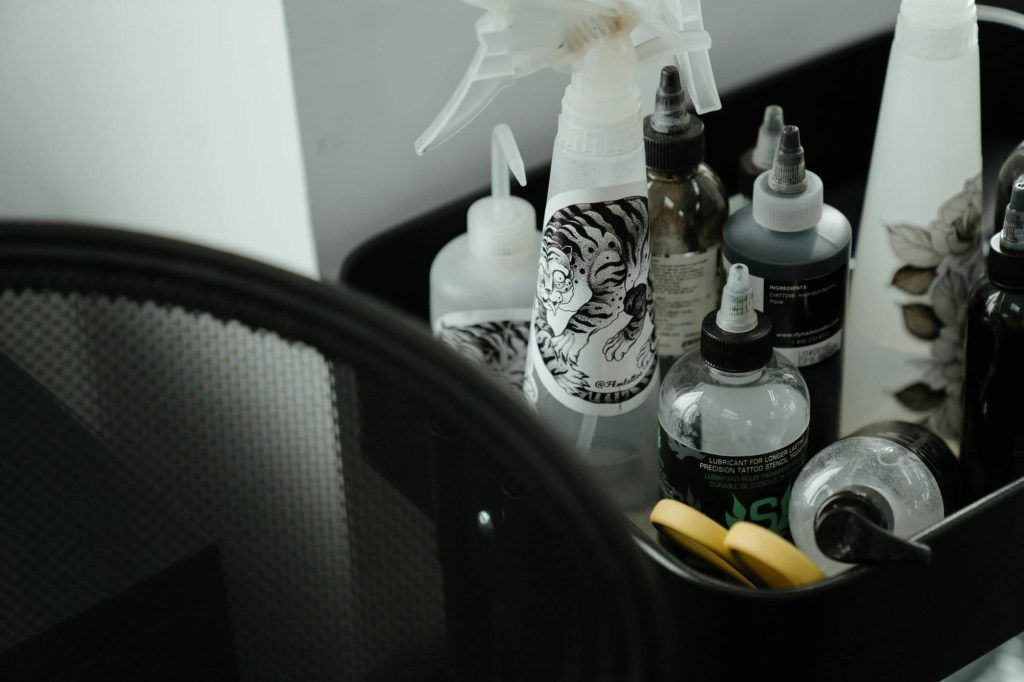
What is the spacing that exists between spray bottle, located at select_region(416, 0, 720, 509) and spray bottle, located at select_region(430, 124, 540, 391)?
22 millimetres

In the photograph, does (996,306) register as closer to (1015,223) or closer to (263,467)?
(1015,223)

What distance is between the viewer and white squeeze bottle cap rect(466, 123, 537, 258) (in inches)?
20.5

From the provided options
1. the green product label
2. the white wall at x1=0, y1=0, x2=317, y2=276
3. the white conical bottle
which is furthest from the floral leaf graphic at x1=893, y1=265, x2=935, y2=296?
the white wall at x1=0, y1=0, x2=317, y2=276

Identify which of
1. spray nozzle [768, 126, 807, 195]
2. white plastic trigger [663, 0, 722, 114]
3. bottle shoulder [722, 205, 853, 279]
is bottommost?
bottle shoulder [722, 205, 853, 279]

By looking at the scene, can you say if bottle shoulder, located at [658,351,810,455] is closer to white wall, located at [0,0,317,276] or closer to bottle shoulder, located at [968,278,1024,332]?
bottle shoulder, located at [968,278,1024,332]

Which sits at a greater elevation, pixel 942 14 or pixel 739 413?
pixel 942 14

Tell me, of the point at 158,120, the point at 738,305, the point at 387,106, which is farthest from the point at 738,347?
the point at 158,120

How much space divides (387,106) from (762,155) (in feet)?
0.55

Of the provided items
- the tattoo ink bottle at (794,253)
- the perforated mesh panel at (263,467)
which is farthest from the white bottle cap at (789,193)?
the perforated mesh panel at (263,467)

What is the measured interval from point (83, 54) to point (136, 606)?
1.42 feet

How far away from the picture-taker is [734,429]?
0.47m

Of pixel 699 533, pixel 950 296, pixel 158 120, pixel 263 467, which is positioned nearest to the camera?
pixel 263 467

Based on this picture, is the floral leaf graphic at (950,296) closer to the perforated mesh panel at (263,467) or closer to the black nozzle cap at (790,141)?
the black nozzle cap at (790,141)

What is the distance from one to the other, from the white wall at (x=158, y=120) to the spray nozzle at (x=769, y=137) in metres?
0.18
